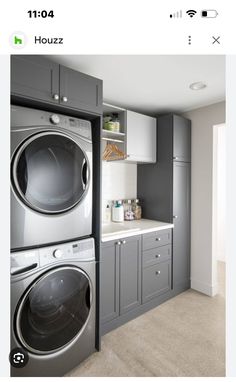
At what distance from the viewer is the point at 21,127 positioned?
1.22 metres

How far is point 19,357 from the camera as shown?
1.24 meters

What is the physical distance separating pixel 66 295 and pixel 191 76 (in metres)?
1.97

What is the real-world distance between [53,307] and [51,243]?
40 cm

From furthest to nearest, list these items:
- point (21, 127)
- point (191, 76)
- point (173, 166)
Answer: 1. point (173, 166)
2. point (191, 76)
3. point (21, 127)

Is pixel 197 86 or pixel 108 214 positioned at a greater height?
pixel 197 86

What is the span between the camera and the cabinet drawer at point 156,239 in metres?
2.17

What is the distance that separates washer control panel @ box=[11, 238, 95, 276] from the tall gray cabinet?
1266mm

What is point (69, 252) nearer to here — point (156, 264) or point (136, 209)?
point (156, 264)

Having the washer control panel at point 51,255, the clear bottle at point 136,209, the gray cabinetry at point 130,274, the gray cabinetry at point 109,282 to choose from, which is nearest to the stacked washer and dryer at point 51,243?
the washer control panel at point 51,255

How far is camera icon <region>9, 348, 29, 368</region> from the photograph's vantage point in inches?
48.0

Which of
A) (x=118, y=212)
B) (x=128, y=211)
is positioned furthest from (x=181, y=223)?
(x=118, y=212)
